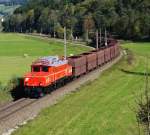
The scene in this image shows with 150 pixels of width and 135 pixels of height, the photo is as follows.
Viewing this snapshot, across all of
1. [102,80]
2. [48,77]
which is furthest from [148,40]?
[48,77]

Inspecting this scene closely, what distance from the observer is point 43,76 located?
1578 inches

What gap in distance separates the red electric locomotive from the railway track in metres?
1.12

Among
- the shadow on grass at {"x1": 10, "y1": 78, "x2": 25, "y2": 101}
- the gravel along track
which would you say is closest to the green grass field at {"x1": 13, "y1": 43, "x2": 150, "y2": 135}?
the gravel along track

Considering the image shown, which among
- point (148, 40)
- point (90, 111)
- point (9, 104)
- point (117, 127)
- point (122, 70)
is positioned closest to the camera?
point (117, 127)

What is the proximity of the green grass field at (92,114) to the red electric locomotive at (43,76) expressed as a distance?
2109mm

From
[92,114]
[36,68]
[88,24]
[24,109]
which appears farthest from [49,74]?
[88,24]

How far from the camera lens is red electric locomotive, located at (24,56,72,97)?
40.1m

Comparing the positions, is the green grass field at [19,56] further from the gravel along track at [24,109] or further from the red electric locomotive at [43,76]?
the gravel along track at [24,109]

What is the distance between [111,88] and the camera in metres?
43.1

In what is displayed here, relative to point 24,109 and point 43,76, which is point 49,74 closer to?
point 43,76

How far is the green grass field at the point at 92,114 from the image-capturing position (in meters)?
27.0

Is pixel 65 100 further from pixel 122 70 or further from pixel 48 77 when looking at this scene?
pixel 122 70

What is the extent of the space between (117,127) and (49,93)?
1533 centimetres

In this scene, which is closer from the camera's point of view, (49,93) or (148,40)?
(49,93)
